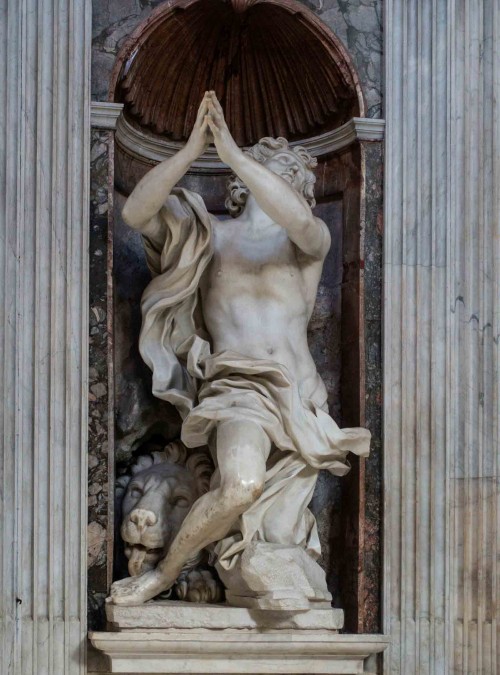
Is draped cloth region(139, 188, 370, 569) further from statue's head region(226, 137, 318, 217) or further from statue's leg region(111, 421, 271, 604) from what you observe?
statue's head region(226, 137, 318, 217)

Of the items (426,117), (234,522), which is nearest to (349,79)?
(426,117)

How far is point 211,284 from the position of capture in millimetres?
9211

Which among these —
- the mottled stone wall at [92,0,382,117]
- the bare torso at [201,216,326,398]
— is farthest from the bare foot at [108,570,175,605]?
the mottled stone wall at [92,0,382,117]

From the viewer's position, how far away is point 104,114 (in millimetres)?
9203

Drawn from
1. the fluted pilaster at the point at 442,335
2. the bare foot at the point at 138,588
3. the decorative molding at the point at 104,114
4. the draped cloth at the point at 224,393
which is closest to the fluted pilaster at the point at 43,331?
the decorative molding at the point at 104,114

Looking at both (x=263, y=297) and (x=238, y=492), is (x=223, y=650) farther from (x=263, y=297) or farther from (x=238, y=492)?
(x=263, y=297)

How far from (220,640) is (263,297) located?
1.71 m

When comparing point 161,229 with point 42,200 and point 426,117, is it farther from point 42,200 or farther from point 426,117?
point 426,117

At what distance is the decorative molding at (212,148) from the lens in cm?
945

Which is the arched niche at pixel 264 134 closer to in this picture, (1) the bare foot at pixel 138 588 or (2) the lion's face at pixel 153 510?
(2) the lion's face at pixel 153 510

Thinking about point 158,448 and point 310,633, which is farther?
point 158,448

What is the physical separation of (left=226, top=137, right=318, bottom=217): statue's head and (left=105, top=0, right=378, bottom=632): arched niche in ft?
0.97

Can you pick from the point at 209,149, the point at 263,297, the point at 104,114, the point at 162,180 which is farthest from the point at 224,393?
the point at 209,149

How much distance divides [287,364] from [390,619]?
135 centimetres
